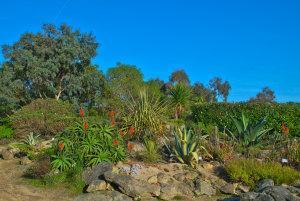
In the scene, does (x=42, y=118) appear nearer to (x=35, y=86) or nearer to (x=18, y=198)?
(x=35, y=86)

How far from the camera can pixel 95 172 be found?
12367 millimetres

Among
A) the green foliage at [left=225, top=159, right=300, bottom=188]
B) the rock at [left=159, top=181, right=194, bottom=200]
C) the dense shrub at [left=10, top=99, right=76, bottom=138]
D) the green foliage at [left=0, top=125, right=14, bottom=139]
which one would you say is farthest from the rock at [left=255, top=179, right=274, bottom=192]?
the green foliage at [left=0, top=125, right=14, bottom=139]

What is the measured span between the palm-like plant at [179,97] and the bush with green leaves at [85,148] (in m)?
12.0

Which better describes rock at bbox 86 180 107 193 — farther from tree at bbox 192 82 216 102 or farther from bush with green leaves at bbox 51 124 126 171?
tree at bbox 192 82 216 102

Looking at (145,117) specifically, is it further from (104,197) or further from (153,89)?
(153,89)

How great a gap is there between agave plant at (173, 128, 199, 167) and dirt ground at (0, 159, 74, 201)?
359 cm

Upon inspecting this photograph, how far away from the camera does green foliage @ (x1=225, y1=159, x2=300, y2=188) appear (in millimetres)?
11672

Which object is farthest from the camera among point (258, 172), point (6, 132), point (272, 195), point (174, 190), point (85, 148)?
point (6, 132)

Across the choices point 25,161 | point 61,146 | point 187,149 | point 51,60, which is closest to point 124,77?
point 51,60

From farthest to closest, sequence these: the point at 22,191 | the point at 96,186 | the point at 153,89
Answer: the point at 153,89 → the point at 22,191 → the point at 96,186

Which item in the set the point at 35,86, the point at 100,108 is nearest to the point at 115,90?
the point at 100,108

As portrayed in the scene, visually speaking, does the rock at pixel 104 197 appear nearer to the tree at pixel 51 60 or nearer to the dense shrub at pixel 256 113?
the dense shrub at pixel 256 113

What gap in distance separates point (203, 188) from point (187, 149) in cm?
231

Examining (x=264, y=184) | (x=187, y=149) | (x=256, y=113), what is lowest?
(x=264, y=184)
